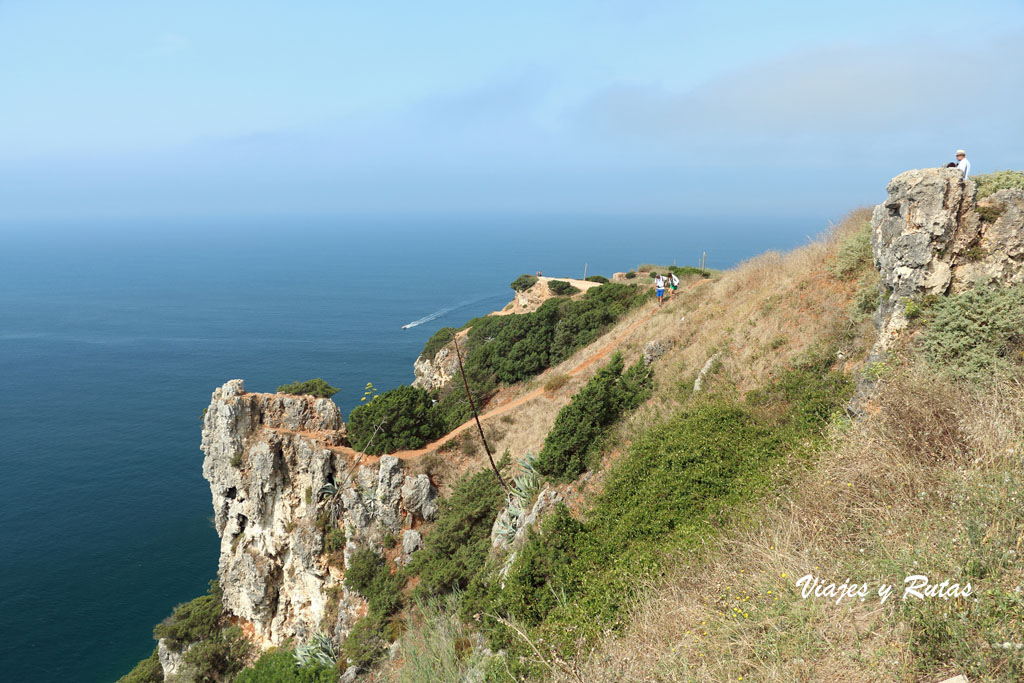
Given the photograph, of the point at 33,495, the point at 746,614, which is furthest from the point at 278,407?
the point at 33,495

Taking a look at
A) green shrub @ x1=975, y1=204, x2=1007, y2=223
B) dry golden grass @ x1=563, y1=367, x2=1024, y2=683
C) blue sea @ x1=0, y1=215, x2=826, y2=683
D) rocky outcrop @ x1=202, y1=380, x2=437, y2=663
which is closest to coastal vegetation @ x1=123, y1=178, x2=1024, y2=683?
dry golden grass @ x1=563, y1=367, x2=1024, y2=683

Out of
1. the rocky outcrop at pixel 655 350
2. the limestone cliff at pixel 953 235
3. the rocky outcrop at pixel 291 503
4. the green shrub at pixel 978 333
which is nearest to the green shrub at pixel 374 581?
the rocky outcrop at pixel 291 503

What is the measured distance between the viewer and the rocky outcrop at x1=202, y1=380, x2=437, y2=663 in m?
20.9

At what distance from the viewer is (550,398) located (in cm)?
2506

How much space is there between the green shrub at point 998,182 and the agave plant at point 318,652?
75.9 ft

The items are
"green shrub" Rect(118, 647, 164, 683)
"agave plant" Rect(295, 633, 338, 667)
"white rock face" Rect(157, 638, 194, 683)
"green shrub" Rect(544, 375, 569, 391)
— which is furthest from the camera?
"green shrub" Rect(544, 375, 569, 391)

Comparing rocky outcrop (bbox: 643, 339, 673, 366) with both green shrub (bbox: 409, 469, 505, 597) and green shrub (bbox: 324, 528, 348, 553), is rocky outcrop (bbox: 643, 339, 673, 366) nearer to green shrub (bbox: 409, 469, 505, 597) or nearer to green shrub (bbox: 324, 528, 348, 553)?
green shrub (bbox: 409, 469, 505, 597)

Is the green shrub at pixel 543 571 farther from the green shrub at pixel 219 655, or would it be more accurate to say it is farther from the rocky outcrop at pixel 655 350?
the green shrub at pixel 219 655

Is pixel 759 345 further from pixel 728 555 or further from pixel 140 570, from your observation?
pixel 140 570

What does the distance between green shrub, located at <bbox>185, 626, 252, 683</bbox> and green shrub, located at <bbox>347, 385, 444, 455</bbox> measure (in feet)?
33.2

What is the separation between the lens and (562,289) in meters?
43.5

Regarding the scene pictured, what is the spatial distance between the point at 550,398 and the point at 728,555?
16.8 meters

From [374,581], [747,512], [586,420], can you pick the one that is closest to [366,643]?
[374,581]

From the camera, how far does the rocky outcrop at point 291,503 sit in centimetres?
2088
